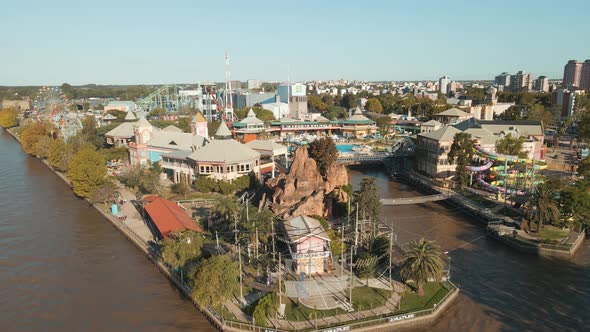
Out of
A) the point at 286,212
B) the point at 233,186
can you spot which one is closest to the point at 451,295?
the point at 286,212

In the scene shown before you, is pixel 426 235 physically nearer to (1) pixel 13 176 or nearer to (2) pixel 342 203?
(2) pixel 342 203

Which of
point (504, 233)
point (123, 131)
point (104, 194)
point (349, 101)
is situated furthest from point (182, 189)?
point (349, 101)

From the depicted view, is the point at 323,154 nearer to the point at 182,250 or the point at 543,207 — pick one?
→ the point at 543,207

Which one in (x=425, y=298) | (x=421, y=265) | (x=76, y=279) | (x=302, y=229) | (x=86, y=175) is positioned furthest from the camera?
(x=86, y=175)

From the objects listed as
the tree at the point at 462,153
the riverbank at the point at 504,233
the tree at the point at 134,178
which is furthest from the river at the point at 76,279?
the tree at the point at 462,153

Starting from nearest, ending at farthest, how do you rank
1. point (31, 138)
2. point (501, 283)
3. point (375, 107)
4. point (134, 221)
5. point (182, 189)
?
point (501, 283), point (134, 221), point (182, 189), point (31, 138), point (375, 107)

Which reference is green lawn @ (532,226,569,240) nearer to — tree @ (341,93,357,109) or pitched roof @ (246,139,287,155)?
pitched roof @ (246,139,287,155)
